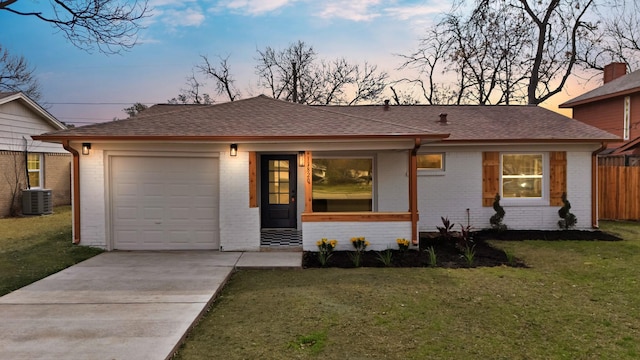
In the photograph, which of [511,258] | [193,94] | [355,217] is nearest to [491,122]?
[511,258]

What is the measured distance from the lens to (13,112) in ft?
47.0

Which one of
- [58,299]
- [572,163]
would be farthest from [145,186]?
[572,163]

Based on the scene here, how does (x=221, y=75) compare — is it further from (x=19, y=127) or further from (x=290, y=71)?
(x=19, y=127)

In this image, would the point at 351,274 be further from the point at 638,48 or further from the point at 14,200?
the point at 638,48

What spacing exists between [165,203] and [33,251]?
2.72 m

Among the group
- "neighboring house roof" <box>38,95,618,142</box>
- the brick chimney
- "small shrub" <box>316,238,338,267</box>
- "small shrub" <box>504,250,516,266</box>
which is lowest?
"small shrub" <box>504,250,516,266</box>

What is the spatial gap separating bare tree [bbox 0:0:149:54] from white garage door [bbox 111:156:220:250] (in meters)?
3.68

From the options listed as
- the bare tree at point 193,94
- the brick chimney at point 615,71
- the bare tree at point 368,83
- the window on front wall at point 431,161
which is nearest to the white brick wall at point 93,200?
the window on front wall at point 431,161

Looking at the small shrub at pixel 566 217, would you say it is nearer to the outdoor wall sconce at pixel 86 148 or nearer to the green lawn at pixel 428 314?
the green lawn at pixel 428 314

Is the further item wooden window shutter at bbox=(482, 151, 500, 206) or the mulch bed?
wooden window shutter at bbox=(482, 151, 500, 206)

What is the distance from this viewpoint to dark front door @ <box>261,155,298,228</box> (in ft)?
34.6

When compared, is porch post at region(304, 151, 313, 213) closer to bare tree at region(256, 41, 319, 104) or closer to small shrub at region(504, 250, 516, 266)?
small shrub at region(504, 250, 516, 266)

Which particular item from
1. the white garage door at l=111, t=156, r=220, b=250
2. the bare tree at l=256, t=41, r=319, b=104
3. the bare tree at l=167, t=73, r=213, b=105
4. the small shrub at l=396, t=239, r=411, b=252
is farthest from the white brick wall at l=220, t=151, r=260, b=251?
the bare tree at l=167, t=73, r=213, b=105

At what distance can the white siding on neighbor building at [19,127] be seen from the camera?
13.8 metres
